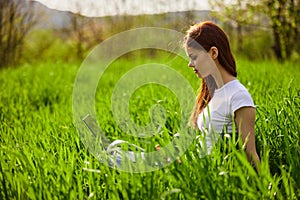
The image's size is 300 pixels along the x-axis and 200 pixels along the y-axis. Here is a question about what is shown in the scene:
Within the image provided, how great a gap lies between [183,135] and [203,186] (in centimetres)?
38

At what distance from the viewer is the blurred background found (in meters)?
8.43

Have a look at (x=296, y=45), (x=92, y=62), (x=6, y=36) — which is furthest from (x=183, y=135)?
(x=6, y=36)

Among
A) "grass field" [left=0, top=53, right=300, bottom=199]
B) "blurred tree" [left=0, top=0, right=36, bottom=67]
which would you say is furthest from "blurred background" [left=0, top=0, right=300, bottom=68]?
"grass field" [left=0, top=53, right=300, bottom=199]

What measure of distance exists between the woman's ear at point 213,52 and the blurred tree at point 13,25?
8271 mm

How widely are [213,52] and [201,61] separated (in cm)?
7

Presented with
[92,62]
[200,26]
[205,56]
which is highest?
[200,26]

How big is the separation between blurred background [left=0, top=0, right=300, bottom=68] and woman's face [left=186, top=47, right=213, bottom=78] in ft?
15.0

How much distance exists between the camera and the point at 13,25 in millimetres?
10086

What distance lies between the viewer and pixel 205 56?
2.30 metres

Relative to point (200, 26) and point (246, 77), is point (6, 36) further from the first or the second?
point (200, 26)

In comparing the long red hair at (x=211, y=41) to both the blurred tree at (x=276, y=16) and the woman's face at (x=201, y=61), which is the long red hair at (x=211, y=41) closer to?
the woman's face at (x=201, y=61)

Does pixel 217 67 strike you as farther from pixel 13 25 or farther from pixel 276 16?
pixel 13 25

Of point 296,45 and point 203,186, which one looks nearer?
point 203,186

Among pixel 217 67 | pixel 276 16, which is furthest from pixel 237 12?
Answer: pixel 217 67
